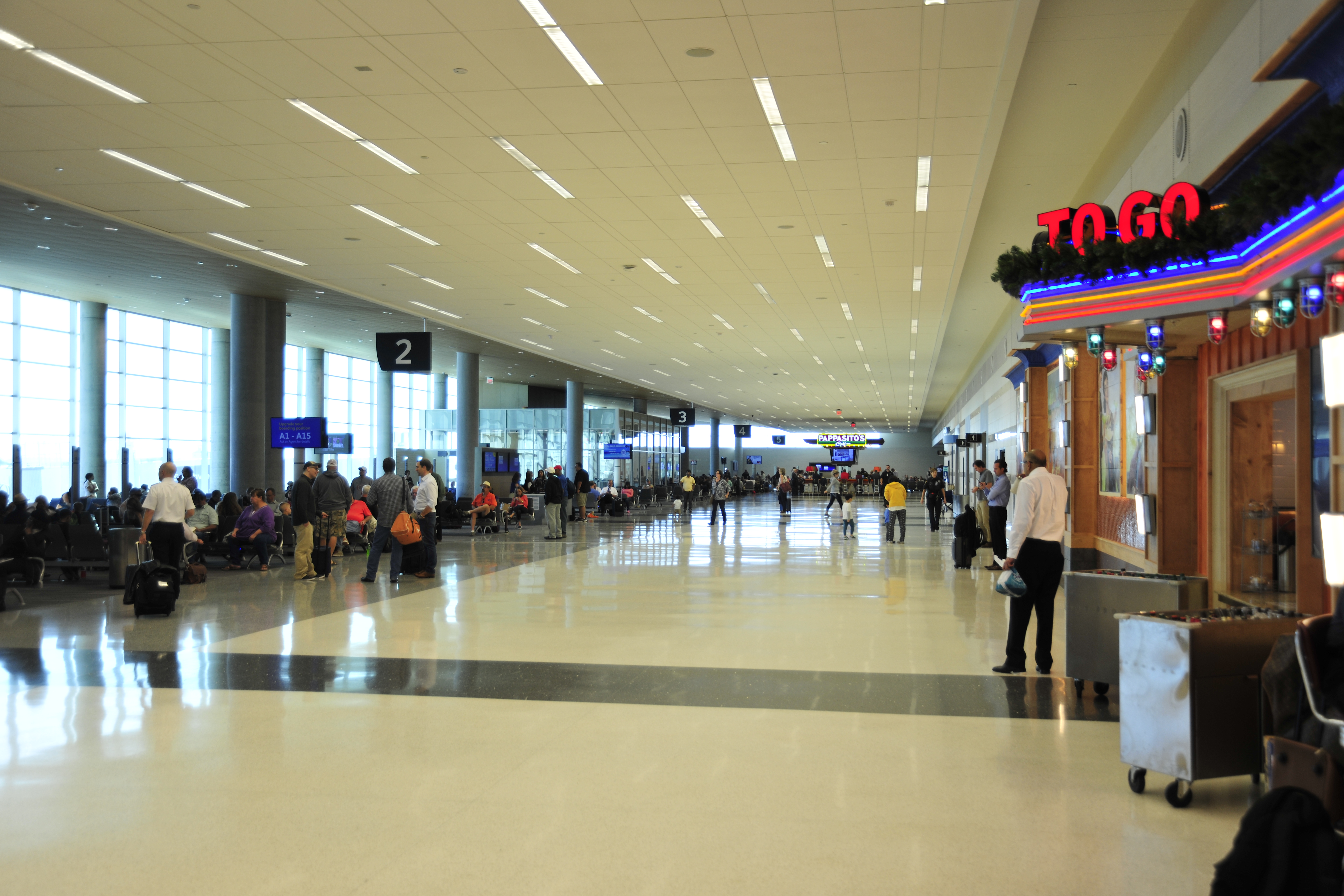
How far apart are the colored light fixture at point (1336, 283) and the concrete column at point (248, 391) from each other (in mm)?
21228

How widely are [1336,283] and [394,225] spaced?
12198 mm

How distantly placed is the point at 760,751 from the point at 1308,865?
2.83 m

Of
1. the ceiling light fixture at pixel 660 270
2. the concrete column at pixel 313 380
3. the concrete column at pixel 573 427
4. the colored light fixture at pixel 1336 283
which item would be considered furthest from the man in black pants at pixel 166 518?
the concrete column at pixel 573 427

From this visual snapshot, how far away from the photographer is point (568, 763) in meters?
4.80

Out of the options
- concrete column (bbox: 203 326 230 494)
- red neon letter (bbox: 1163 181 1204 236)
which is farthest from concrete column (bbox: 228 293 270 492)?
red neon letter (bbox: 1163 181 1204 236)

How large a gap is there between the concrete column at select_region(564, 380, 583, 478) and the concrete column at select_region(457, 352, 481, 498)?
23.3ft

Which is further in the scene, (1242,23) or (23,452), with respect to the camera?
(23,452)

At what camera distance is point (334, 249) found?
15.9m

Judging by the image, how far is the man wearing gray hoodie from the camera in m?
13.6

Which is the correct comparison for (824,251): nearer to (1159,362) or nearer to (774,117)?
(774,117)

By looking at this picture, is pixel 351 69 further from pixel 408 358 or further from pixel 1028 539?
pixel 408 358

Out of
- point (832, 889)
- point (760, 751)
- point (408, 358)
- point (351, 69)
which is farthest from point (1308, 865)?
point (408, 358)

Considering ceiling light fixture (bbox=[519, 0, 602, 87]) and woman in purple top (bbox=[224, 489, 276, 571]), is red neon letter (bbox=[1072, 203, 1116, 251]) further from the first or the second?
woman in purple top (bbox=[224, 489, 276, 571])

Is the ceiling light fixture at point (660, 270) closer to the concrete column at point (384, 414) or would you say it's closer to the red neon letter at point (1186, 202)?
the red neon letter at point (1186, 202)
